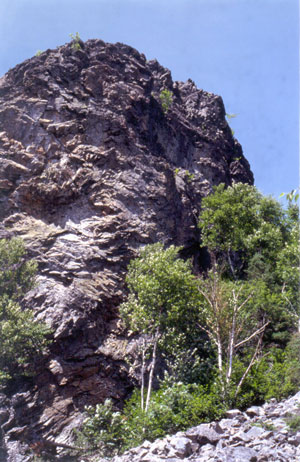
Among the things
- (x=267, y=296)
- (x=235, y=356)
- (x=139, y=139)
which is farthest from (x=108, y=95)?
(x=235, y=356)

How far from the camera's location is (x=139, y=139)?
2877 centimetres

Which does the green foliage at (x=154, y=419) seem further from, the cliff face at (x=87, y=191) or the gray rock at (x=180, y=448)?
the cliff face at (x=87, y=191)

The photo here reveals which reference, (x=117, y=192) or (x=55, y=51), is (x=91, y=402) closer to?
(x=117, y=192)

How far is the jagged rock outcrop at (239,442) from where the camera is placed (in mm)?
8625

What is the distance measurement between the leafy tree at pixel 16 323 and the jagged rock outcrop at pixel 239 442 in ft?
21.6

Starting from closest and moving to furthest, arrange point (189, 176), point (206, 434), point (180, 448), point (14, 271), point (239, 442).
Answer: point (239, 442) → point (180, 448) → point (206, 434) → point (14, 271) → point (189, 176)

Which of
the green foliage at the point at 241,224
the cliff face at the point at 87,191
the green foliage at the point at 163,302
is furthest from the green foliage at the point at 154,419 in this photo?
the green foliage at the point at 241,224

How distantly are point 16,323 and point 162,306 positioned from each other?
6.56 m

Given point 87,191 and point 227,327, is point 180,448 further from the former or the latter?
point 87,191

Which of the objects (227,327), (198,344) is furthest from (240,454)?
(198,344)

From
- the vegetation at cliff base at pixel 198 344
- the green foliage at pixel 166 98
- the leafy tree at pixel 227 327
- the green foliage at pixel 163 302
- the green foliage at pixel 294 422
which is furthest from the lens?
the green foliage at pixel 166 98

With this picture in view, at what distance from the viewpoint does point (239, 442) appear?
970cm

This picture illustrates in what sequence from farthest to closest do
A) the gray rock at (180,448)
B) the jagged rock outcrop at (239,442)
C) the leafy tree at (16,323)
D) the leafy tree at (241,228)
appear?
the leafy tree at (241,228)
the leafy tree at (16,323)
the gray rock at (180,448)
the jagged rock outcrop at (239,442)

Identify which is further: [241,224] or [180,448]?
[241,224]
